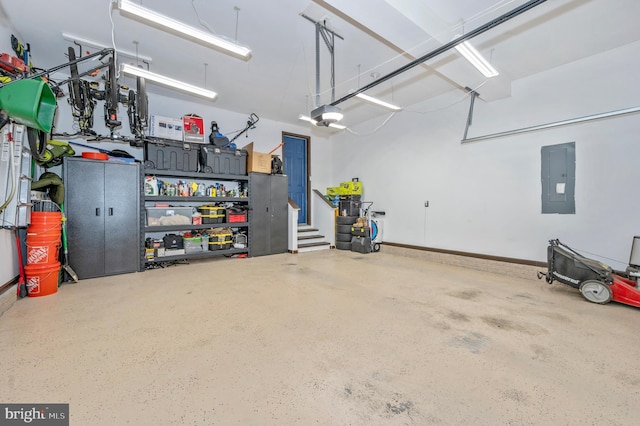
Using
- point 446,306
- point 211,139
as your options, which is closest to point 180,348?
point 446,306

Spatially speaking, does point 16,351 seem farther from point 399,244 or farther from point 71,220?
point 399,244

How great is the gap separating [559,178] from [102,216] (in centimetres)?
748

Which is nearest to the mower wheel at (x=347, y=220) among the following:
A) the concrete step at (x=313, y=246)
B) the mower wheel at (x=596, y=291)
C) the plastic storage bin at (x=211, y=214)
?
the concrete step at (x=313, y=246)

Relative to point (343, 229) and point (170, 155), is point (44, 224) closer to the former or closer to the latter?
point (170, 155)

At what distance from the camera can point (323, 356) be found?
1983 millimetres

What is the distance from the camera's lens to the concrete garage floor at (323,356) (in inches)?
57.7

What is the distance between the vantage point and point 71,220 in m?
3.97

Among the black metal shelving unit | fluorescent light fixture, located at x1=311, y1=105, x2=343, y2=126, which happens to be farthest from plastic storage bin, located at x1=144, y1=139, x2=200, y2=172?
fluorescent light fixture, located at x1=311, y1=105, x2=343, y2=126

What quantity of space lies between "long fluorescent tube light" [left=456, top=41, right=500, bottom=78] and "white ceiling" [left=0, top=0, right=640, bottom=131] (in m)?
0.28

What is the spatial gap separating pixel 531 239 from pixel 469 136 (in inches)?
88.6

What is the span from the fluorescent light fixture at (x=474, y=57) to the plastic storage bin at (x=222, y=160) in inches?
178

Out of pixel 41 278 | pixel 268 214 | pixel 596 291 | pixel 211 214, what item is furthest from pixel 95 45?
pixel 596 291

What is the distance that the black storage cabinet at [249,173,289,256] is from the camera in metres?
5.97

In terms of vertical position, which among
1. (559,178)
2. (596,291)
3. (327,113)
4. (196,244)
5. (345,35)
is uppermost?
(345,35)
